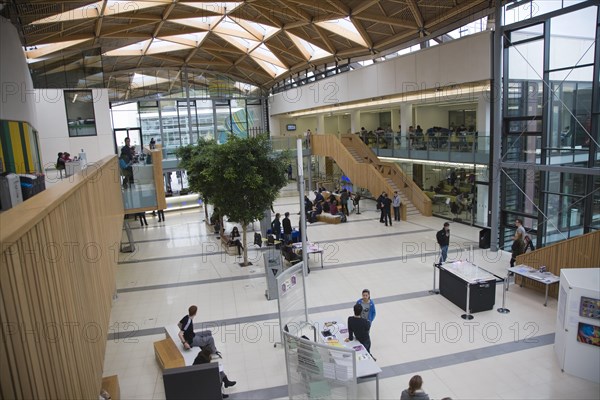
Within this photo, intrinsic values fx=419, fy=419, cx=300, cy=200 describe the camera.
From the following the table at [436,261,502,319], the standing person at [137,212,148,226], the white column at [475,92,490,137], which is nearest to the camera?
the table at [436,261,502,319]

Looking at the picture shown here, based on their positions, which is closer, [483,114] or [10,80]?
[10,80]

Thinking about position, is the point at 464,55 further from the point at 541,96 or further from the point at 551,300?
the point at 551,300

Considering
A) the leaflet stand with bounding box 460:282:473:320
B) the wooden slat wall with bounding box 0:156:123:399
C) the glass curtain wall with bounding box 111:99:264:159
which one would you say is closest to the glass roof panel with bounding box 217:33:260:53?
the glass curtain wall with bounding box 111:99:264:159

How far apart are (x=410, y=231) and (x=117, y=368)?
44.9ft

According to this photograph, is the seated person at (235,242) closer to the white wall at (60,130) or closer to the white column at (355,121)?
the white wall at (60,130)

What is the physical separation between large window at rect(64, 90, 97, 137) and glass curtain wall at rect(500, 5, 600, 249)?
59.6 feet

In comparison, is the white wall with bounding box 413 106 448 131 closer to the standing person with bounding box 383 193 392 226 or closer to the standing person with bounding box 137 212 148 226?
the standing person with bounding box 383 193 392 226

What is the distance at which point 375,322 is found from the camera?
1001 centimetres

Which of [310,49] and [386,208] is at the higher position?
[310,49]

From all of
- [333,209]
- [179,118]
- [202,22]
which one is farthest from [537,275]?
[179,118]

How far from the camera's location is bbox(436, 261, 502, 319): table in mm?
10133

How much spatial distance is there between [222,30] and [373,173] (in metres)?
14.7

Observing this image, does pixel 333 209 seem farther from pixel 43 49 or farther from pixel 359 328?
pixel 43 49

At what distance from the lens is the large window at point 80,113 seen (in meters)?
19.6
